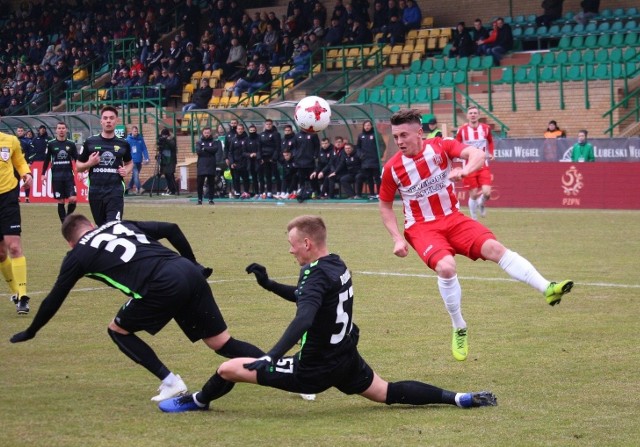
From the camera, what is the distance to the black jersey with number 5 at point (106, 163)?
48.1ft

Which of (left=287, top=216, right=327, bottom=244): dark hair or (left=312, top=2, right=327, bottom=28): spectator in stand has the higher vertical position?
(left=312, top=2, right=327, bottom=28): spectator in stand

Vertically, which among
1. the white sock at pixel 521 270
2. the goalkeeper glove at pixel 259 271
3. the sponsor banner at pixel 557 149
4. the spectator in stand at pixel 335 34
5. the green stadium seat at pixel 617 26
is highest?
the spectator in stand at pixel 335 34

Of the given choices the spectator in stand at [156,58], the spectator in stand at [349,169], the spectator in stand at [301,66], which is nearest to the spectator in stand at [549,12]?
the spectator in stand at [301,66]

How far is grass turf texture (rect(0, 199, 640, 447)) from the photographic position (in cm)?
646

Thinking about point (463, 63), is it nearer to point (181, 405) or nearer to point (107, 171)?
point (107, 171)

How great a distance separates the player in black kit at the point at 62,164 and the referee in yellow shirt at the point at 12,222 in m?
9.00

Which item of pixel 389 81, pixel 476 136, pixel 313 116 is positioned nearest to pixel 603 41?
pixel 389 81

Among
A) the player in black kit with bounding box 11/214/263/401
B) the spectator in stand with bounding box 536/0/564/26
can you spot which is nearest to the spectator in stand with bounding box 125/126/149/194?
the spectator in stand with bounding box 536/0/564/26

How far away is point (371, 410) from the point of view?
7090 millimetres

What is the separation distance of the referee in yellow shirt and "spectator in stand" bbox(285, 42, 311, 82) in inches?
1116

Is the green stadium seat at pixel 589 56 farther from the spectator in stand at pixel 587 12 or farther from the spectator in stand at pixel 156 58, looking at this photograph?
the spectator in stand at pixel 156 58

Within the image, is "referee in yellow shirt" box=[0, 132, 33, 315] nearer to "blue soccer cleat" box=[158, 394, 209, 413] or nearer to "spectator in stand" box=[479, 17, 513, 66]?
"blue soccer cleat" box=[158, 394, 209, 413]

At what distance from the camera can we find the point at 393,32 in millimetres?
38844

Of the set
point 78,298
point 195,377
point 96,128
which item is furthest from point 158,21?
point 195,377
